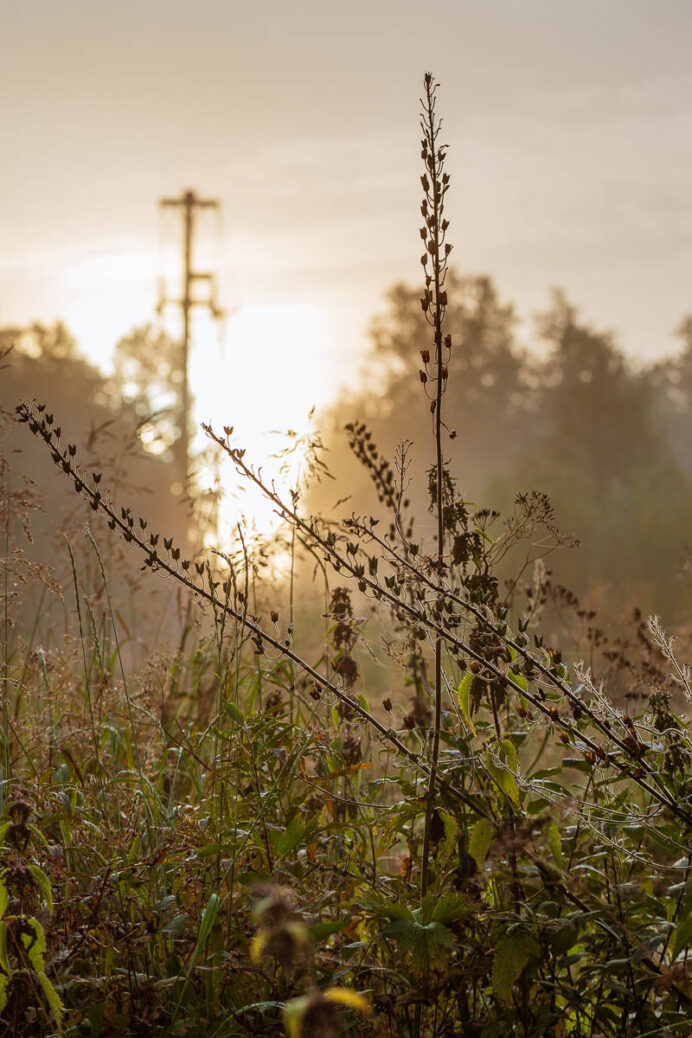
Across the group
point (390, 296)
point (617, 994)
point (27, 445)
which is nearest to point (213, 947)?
point (617, 994)

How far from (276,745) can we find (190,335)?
20.3m

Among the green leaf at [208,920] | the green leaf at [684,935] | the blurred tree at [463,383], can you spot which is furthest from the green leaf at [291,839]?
the blurred tree at [463,383]

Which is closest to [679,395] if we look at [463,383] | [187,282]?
[463,383]

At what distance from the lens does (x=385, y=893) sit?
2.34m

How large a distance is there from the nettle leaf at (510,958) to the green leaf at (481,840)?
0.54ft

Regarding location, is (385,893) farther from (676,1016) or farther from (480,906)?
(676,1016)

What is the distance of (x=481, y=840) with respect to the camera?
6.93 feet

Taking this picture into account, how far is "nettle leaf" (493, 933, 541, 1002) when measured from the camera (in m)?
1.95

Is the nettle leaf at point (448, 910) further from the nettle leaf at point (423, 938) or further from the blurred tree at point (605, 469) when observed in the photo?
the blurred tree at point (605, 469)

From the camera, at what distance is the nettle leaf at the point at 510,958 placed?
1.95 metres

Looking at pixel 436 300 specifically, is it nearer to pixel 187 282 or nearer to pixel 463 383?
pixel 187 282

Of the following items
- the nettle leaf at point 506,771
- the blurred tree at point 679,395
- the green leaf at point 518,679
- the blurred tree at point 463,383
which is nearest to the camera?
the nettle leaf at point 506,771

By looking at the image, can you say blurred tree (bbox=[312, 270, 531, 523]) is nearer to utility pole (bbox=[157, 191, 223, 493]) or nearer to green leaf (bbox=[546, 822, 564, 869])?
utility pole (bbox=[157, 191, 223, 493])

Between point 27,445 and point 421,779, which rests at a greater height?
point 27,445
